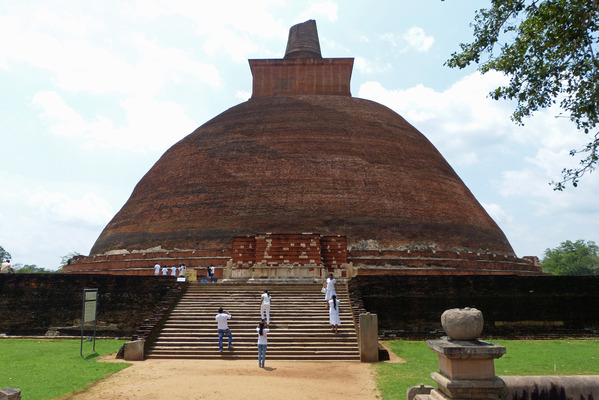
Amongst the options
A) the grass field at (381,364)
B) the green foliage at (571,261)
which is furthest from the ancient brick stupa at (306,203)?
the green foliage at (571,261)

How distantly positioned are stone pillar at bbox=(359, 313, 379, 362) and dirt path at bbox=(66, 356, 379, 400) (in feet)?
0.71

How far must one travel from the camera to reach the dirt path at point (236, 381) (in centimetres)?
538

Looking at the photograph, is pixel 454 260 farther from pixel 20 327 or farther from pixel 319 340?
pixel 20 327

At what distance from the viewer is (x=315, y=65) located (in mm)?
24859

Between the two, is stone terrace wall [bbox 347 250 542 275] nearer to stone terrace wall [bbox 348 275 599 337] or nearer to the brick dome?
the brick dome

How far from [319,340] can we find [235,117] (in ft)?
49.4

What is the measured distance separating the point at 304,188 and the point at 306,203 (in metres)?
0.71

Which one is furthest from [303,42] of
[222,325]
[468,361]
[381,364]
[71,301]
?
[468,361]

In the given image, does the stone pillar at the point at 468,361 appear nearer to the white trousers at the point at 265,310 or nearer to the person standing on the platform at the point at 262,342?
the person standing on the platform at the point at 262,342

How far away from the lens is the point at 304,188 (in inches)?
696

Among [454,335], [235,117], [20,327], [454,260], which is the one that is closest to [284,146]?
[235,117]

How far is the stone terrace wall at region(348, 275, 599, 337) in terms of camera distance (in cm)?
1020

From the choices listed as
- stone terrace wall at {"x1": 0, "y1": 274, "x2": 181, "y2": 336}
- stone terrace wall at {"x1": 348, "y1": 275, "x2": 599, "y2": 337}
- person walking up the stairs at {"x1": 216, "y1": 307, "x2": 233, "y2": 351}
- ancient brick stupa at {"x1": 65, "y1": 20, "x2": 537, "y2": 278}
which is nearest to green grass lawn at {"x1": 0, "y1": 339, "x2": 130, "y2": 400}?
stone terrace wall at {"x1": 0, "y1": 274, "x2": 181, "y2": 336}

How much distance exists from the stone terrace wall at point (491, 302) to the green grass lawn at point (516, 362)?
535 millimetres
